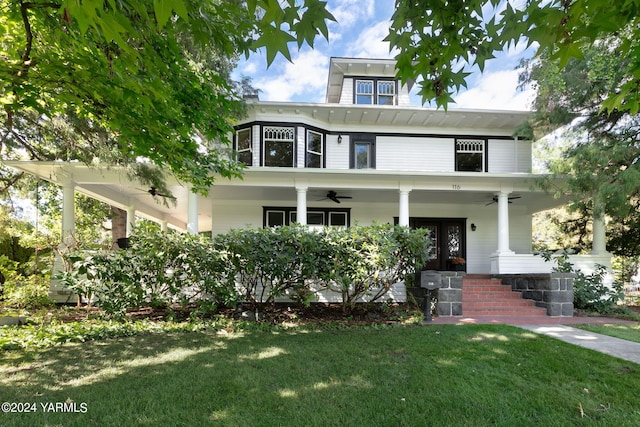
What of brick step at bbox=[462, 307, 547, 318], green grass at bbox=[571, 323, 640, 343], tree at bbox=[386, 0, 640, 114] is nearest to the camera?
tree at bbox=[386, 0, 640, 114]

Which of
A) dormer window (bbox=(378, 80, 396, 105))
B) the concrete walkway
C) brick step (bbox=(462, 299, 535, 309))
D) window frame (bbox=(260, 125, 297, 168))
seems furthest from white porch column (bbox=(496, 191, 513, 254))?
window frame (bbox=(260, 125, 297, 168))

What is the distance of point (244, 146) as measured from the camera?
10320 mm

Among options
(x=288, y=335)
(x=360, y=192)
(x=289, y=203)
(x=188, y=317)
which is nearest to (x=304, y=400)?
(x=288, y=335)

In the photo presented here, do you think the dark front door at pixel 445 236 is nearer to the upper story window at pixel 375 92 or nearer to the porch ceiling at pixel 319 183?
the porch ceiling at pixel 319 183

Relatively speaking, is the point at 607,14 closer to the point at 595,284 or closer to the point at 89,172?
the point at 595,284

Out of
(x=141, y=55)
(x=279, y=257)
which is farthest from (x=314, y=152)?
(x=141, y=55)

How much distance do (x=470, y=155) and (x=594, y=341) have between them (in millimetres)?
7372

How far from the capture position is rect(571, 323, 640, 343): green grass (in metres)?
5.02

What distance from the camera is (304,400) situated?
279 cm

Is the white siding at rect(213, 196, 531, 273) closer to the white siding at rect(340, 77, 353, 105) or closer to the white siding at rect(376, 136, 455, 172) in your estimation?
the white siding at rect(376, 136, 455, 172)

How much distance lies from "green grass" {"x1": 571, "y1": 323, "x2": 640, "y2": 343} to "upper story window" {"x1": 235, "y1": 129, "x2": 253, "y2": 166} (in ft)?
29.1

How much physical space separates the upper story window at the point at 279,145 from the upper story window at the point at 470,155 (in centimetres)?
556

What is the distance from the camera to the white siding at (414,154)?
10789 mm

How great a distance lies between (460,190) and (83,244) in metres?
10.1
